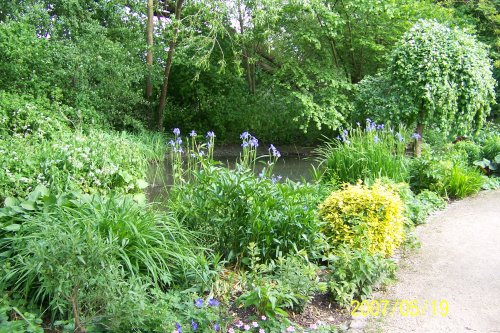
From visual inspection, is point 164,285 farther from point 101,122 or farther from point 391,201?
point 101,122

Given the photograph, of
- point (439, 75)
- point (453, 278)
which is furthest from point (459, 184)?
point (453, 278)

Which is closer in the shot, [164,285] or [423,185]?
[164,285]

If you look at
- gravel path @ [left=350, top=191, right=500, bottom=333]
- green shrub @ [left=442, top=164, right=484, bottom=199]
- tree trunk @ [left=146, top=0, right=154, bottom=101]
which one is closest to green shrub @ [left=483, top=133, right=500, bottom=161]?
green shrub @ [left=442, top=164, right=484, bottom=199]

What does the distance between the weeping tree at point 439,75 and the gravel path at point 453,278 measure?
230cm

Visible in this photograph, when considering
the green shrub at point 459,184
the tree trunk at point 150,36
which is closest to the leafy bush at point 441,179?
the green shrub at point 459,184

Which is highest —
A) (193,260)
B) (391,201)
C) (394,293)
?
(391,201)

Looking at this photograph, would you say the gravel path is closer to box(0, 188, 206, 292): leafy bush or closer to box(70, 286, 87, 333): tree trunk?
box(0, 188, 206, 292): leafy bush

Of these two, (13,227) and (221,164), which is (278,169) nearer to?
(221,164)

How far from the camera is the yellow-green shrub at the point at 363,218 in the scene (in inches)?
152

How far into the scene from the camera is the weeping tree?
7094mm

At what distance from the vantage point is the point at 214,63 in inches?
501

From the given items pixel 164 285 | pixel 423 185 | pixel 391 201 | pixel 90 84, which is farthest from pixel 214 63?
pixel 164 285

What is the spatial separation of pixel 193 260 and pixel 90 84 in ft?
27.3

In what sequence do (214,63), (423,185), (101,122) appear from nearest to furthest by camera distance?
(423,185) → (101,122) → (214,63)
